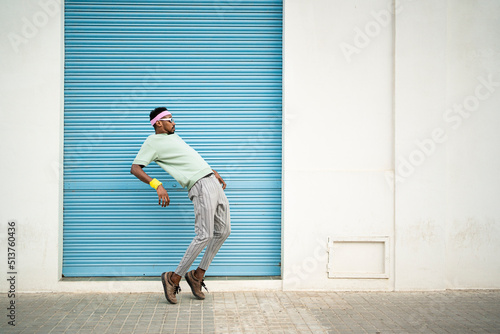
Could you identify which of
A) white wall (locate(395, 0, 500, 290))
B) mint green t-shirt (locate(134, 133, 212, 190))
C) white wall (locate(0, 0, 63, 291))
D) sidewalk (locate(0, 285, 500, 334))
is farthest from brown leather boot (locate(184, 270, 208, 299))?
white wall (locate(395, 0, 500, 290))

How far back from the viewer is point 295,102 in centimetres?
579

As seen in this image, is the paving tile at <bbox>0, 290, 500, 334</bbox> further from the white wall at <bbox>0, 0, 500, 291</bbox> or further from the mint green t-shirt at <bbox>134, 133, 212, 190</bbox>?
the mint green t-shirt at <bbox>134, 133, 212, 190</bbox>

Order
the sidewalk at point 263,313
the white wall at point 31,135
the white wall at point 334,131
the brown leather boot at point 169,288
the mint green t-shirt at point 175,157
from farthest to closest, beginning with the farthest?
1. the white wall at point 334,131
2. the white wall at point 31,135
3. the mint green t-shirt at point 175,157
4. the brown leather boot at point 169,288
5. the sidewalk at point 263,313

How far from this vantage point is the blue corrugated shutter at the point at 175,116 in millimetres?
5832

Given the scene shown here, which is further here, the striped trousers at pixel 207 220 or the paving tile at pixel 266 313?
the striped trousers at pixel 207 220

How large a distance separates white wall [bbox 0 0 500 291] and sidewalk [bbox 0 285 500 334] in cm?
30

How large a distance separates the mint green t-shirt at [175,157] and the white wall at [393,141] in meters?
1.16

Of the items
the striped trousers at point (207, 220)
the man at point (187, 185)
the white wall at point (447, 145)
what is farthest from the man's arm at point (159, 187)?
the white wall at point (447, 145)

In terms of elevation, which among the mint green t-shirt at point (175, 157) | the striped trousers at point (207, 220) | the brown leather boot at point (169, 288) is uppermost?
the mint green t-shirt at point (175, 157)

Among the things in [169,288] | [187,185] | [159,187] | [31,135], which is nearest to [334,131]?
[187,185]

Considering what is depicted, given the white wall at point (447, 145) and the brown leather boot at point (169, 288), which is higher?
the white wall at point (447, 145)

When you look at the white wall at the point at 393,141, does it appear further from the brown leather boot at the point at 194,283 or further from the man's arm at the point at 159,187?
the man's arm at the point at 159,187

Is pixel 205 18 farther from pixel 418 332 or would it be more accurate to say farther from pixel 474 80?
pixel 418 332

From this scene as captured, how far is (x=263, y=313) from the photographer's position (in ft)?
16.0
